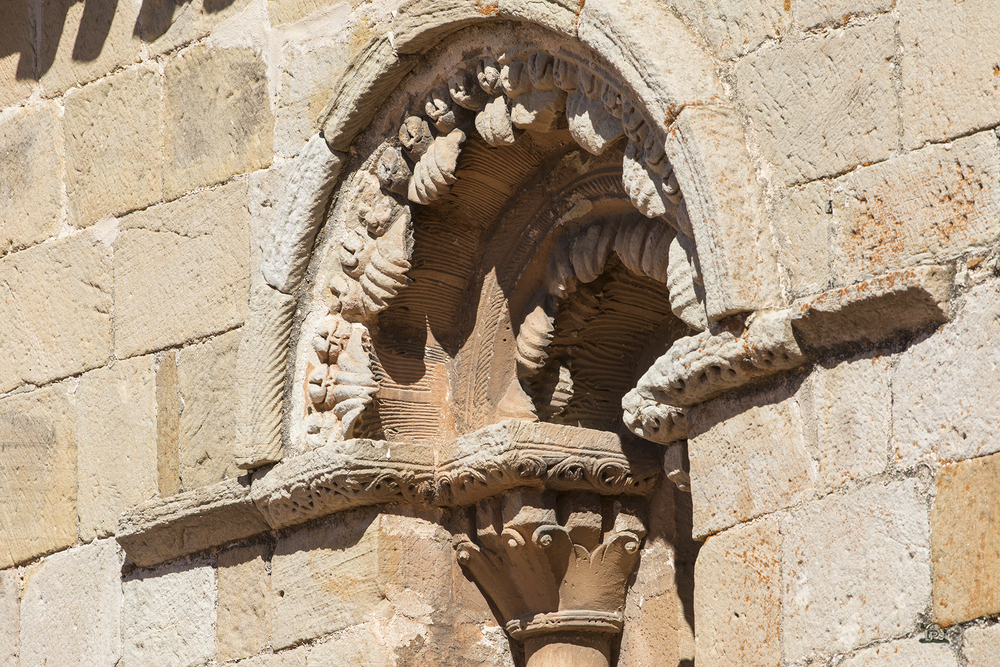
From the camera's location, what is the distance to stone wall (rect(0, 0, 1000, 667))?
311 cm

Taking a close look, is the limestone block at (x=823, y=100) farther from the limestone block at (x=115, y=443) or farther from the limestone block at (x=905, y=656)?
the limestone block at (x=115, y=443)

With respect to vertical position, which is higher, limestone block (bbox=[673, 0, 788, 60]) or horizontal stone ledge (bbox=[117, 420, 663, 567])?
limestone block (bbox=[673, 0, 788, 60])

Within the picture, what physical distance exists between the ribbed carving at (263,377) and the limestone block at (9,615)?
1159 mm

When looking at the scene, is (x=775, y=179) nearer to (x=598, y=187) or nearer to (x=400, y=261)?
(x=598, y=187)

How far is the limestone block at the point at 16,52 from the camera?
5.46 m

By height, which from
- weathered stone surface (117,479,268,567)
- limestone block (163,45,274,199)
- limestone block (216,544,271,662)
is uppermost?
limestone block (163,45,274,199)

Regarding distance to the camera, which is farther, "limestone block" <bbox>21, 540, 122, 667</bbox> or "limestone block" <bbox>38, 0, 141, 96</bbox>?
"limestone block" <bbox>38, 0, 141, 96</bbox>

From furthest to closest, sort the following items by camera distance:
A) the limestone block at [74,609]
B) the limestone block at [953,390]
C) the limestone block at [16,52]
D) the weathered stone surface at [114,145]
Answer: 1. the limestone block at [16,52]
2. the weathered stone surface at [114,145]
3. the limestone block at [74,609]
4. the limestone block at [953,390]

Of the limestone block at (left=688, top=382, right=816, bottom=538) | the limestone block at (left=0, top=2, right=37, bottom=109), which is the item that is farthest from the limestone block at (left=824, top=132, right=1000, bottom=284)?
the limestone block at (left=0, top=2, right=37, bottom=109)

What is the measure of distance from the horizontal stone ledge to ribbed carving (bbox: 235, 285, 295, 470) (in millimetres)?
77

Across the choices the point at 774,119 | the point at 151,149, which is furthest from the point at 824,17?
the point at 151,149

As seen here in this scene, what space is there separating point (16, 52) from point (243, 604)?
231 cm

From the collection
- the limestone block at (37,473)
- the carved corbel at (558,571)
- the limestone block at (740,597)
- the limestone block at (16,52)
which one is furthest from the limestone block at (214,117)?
the limestone block at (740,597)

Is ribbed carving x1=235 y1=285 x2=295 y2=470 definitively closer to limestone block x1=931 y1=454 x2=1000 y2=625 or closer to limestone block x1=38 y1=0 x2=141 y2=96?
limestone block x1=38 y1=0 x2=141 y2=96
